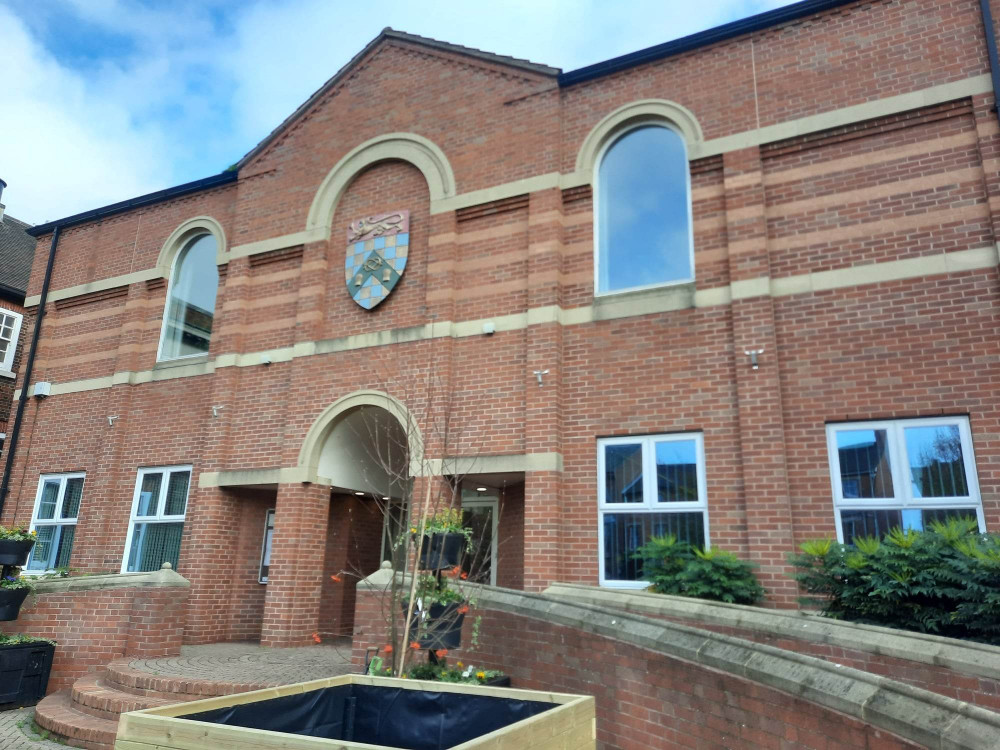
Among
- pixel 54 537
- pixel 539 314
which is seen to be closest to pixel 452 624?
pixel 539 314

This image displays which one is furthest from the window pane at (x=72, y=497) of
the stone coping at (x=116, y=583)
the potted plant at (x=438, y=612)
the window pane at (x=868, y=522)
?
the window pane at (x=868, y=522)

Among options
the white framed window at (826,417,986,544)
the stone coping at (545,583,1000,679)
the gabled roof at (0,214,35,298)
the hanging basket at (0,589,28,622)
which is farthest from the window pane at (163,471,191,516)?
the white framed window at (826,417,986,544)

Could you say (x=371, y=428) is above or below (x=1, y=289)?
below

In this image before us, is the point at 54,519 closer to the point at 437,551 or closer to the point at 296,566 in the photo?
the point at 296,566

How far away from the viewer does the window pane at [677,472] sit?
9297 mm

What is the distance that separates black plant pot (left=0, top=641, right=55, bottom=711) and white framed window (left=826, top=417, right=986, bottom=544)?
10.3 metres

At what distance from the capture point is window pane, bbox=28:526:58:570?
1480 centimetres

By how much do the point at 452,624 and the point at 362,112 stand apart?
376 inches

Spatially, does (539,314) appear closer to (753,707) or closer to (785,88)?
(785,88)

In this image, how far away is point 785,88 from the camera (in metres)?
9.96

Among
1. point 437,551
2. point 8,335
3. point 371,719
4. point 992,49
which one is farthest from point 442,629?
point 8,335

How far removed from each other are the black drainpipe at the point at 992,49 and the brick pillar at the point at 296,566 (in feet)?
35.1

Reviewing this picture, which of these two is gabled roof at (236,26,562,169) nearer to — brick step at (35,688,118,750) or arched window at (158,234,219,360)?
arched window at (158,234,219,360)

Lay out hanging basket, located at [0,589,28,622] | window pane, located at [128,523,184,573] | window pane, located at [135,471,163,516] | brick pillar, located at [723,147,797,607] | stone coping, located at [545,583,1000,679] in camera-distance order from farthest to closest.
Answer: window pane, located at [135,471,163,516], window pane, located at [128,523,184,573], hanging basket, located at [0,589,28,622], brick pillar, located at [723,147,797,607], stone coping, located at [545,583,1000,679]
